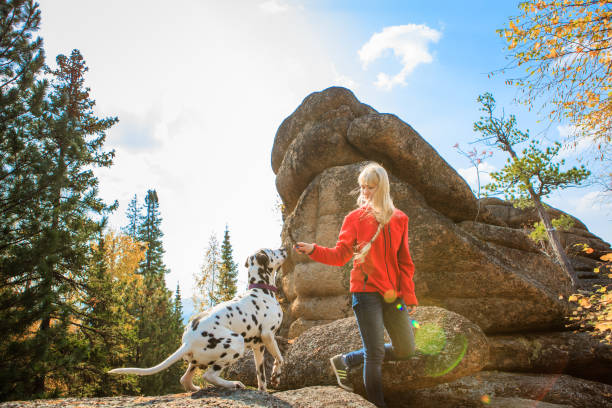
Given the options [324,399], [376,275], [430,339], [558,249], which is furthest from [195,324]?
[558,249]

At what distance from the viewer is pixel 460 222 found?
1128 centimetres

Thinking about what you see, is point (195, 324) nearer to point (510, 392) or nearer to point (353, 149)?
point (510, 392)

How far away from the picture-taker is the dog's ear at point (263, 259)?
5.68m

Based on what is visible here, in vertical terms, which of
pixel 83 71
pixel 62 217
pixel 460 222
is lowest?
A: pixel 460 222

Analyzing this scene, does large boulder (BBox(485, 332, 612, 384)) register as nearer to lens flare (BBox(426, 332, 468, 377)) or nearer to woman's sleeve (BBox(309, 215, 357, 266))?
lens flare (BBox(426, 332, 468, 377))

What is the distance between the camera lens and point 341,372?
521 centimetres

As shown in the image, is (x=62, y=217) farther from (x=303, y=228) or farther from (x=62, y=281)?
(x=303, y=228)

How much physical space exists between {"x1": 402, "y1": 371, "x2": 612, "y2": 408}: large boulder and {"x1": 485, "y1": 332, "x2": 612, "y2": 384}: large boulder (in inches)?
21.9

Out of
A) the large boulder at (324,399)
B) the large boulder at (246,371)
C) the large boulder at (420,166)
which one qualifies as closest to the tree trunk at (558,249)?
the large boulder at (420,166)

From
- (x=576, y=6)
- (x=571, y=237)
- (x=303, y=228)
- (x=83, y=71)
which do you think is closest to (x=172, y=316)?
(x=303, y=228)

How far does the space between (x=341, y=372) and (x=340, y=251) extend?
6.32 feet

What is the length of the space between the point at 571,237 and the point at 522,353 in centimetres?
2521

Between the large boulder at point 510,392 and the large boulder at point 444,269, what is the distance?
166cm

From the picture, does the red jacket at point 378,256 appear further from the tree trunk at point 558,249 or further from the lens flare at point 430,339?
the tree trunk at point 558,249
